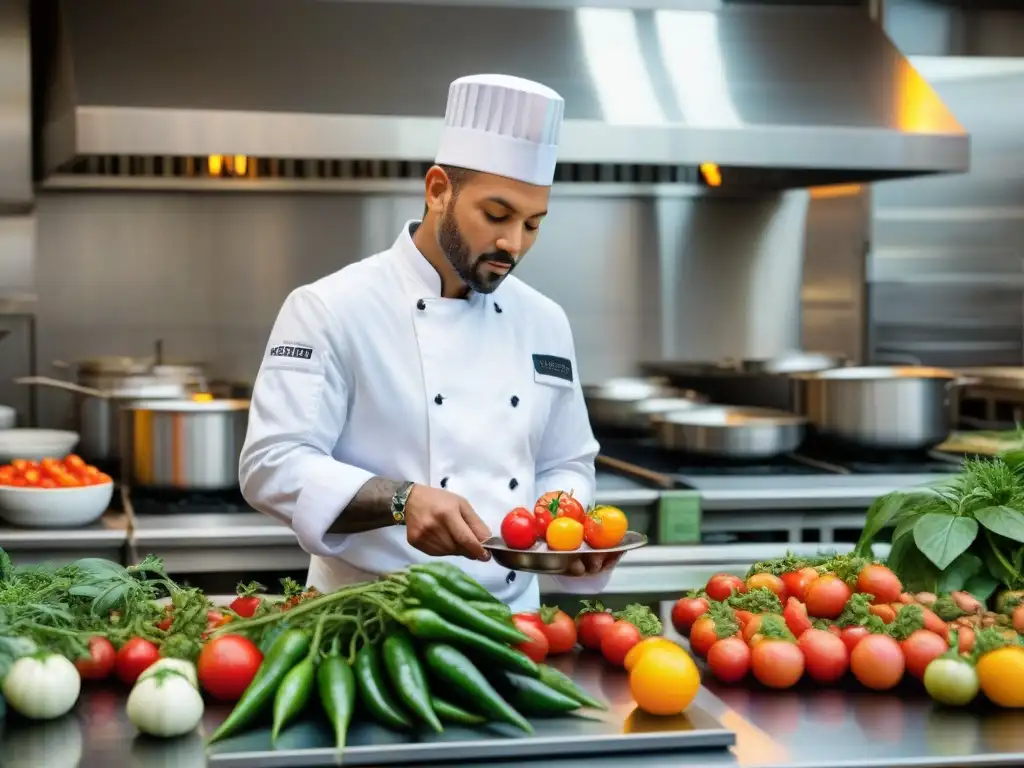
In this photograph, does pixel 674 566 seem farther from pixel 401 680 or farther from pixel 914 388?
pixel 401 680

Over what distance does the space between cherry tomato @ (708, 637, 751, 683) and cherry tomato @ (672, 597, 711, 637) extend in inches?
7.5

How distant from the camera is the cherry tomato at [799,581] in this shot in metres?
2.14

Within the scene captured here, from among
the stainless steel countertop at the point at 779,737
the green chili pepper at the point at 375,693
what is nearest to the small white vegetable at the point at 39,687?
the stainless steel countertop at the point at 779,737

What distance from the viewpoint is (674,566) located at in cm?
347

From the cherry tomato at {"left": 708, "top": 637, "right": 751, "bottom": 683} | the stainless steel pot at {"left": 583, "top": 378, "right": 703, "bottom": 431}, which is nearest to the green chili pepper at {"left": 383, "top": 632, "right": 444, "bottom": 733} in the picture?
the cherry tomato at {"left": 708, "top": 637, "right": 751, "bottom": 683}

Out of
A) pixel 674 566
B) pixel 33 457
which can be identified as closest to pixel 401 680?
pixel 674 566

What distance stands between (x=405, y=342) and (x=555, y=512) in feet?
2.24

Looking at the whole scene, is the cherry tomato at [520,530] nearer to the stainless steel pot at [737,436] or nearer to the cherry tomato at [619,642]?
the cherry tomato at [619,642]

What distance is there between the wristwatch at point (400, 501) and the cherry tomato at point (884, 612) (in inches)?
27.0

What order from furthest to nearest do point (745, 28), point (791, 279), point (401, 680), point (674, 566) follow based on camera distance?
1. point (791, 279)
2. point (745, 28)
3. point (674, 566)
4. point (401, 680)

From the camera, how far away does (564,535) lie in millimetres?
1887

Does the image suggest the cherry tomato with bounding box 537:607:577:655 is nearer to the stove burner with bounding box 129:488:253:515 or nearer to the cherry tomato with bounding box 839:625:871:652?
the cherry tomato with bounding box 839:625:871:652

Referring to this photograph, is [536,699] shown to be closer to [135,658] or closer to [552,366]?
[135,658]

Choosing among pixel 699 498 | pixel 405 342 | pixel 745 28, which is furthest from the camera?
pixel 745 28
